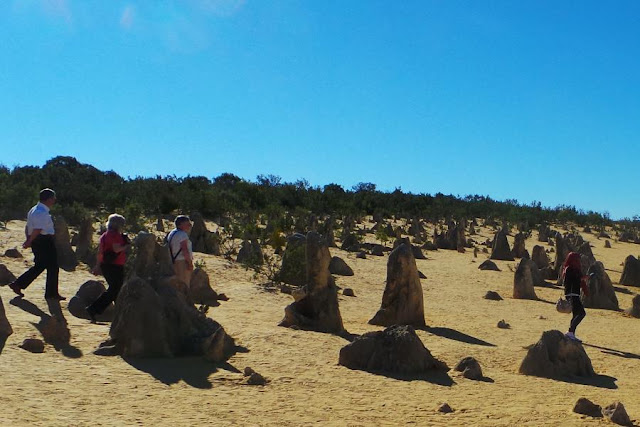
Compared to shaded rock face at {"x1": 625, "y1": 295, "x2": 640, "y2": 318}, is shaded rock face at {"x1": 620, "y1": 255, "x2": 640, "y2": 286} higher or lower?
higher

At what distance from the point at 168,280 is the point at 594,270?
10340mm

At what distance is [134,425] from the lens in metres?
6.24

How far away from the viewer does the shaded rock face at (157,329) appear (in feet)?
28.4

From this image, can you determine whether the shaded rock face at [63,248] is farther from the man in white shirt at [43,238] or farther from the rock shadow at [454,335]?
the rock shadow at [454,335]

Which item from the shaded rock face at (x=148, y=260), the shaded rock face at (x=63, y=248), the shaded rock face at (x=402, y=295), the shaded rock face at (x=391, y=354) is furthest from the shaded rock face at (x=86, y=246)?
the shaded rock face at (x=391, y=354)

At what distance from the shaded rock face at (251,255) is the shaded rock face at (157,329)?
327 inches

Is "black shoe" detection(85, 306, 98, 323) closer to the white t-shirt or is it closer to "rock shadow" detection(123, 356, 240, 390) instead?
the white t-shirt

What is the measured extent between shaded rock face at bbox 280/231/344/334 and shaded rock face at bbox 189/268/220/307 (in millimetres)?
2005

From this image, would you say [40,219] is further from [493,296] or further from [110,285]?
[493,296]

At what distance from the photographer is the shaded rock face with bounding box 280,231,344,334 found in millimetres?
11297

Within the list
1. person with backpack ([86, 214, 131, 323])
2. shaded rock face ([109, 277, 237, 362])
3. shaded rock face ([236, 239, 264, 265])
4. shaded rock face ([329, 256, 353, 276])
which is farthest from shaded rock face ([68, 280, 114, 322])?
shaded rock face ([329, 256, 353, 276])

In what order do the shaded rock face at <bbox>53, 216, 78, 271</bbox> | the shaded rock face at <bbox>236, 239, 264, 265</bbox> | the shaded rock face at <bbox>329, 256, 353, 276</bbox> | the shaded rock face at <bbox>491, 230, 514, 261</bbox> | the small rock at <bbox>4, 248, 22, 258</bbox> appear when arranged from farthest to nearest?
1. the shaded rock face at <bbox>491, 230, 514, 261</bbox>
2. the shaded rock face at <bbox>329, 256, 353, 276</bbox>
3. the shaded rock face at <bbox>236, 239, 264, 265</bbox>
4. the small rock at <bbox>4, 248, 22, 258</bbox>
5. the shaded rock face at <bbox>53, 216, 78, 271</bbox>

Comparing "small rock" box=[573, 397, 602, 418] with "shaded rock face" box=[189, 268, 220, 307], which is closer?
"small rock" box=[573, 397, 602, 418]

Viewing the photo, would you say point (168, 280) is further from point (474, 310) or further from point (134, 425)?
point (474, 310)
